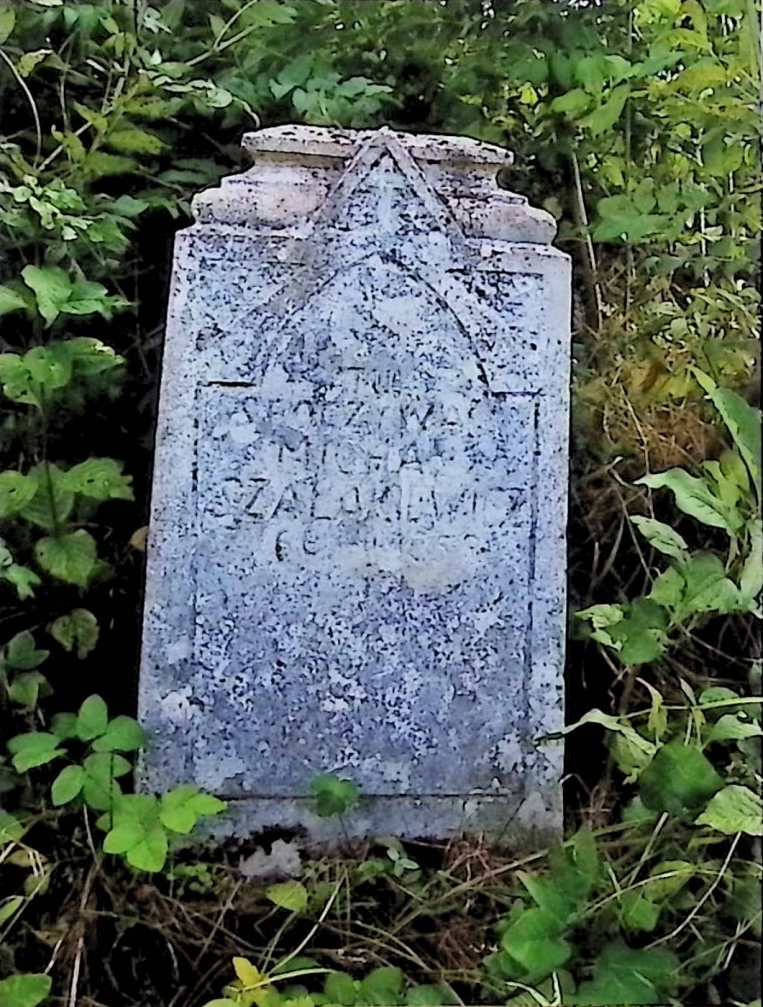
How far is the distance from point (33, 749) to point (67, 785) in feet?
0.20

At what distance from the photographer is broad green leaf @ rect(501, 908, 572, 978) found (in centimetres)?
121

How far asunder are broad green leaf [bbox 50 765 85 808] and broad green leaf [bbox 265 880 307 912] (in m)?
0.26

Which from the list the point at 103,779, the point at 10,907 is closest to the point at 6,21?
the point at 103,779

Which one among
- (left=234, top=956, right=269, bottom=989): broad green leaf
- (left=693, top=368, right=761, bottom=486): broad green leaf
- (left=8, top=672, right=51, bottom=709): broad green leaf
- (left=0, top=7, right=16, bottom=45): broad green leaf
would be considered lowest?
(left=234, top=956, right=269, bottom=989): broad green leaf

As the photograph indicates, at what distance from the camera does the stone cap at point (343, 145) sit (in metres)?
1.50

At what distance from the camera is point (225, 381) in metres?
1.48

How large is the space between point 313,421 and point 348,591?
0.22m

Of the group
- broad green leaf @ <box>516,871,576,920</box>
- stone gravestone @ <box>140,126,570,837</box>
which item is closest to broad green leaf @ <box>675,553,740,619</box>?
stone gravestone @ <box>140,126,570,837</box>

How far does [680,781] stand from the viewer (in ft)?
4.21

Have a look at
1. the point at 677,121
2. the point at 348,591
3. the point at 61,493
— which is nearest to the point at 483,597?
the point at 348,591

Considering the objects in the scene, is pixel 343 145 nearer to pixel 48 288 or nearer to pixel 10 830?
pixel 48 288

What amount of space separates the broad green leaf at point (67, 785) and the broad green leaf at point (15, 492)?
1.15 feet

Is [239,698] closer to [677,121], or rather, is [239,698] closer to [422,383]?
[422,383]

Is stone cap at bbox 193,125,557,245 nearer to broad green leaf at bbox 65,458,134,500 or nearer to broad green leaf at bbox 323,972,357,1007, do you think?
broad green leaf at bbox 65,458,134,500
